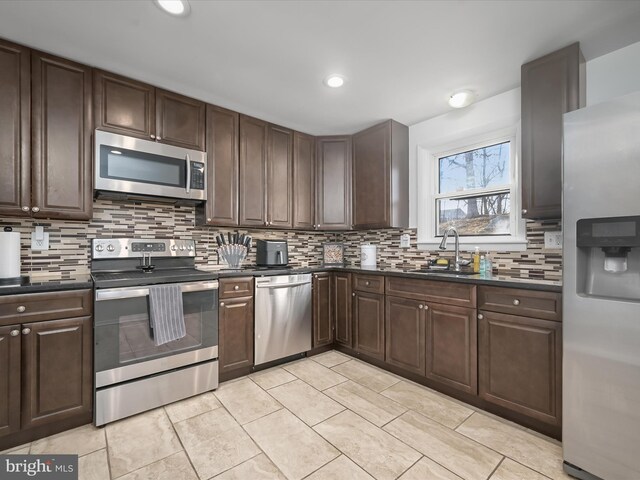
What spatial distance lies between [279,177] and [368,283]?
4.69 ft

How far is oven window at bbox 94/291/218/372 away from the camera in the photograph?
1.88 meters

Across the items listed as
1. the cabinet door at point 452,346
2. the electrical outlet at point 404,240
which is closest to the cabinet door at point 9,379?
the cabinet door at point 452,346

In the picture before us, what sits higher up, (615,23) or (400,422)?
(615,23)

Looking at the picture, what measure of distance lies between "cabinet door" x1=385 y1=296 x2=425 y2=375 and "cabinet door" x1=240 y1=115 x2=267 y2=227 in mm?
1504

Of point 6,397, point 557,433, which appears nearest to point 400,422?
point 557,433

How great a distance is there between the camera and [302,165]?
335 centimetres

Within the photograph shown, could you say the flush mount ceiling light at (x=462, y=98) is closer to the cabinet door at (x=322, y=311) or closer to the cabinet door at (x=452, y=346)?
the cabinet door at (x=452, y=346)

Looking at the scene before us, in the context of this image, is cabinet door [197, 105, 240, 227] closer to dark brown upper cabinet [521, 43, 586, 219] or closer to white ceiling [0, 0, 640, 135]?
white ceiling [0, 0, 640, 135]

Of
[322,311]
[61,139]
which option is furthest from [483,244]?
[61,139]

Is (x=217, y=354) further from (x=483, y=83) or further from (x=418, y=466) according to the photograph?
(x=483, y=83)

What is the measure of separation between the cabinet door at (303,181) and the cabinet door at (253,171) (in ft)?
1.28

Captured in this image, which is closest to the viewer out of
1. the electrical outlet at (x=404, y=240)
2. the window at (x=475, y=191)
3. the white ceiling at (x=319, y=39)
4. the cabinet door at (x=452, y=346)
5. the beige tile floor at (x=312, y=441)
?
the beige tile floor at (x=312, y=441)

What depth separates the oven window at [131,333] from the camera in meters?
1.88

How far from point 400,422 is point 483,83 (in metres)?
2.56
